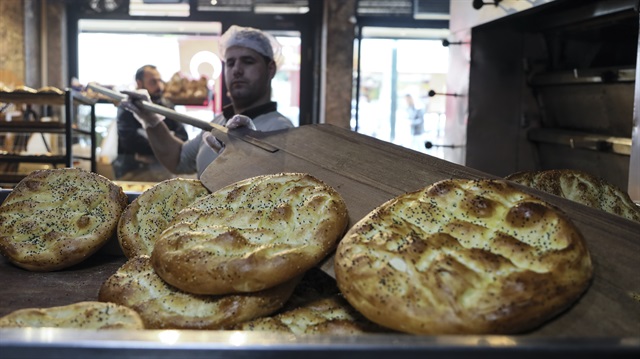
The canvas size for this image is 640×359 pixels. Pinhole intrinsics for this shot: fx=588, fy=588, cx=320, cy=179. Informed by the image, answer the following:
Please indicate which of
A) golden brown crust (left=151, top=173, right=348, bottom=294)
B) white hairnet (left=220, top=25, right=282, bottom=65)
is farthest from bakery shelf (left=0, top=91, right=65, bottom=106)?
golden brown crust (left=151, top=173, right=348, bottom=294)

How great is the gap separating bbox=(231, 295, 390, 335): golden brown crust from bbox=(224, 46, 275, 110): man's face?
Result: 2538 millimetres

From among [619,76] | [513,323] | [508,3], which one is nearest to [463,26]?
[508,3]

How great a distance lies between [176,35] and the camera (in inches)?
298

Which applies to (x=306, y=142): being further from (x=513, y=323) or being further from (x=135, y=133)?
(x=135, y=133)

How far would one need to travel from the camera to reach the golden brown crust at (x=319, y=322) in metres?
1.22

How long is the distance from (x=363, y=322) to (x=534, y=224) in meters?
0.41

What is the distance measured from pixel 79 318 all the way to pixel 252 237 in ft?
1.34

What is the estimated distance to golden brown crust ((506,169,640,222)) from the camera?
1.66 meters

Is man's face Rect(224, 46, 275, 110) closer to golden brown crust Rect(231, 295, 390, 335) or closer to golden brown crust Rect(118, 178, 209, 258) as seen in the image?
golden brown crust Rect(118, 178, 209, 258)

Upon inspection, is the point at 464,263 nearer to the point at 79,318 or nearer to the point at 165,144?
the point at 79,318

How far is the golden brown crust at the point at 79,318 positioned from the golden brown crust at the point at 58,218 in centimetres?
63

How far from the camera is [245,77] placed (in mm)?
3713

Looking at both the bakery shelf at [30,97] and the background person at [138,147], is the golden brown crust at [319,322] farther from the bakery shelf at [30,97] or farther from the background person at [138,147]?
the background person at [138,147]

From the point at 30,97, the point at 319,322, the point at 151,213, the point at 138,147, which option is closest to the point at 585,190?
the point at 319,322
